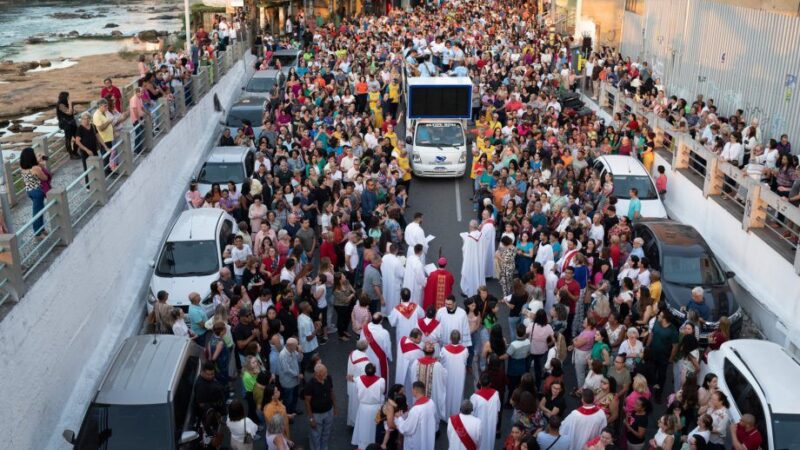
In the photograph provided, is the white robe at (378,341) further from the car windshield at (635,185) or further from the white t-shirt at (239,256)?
the car windshield at (635,185)

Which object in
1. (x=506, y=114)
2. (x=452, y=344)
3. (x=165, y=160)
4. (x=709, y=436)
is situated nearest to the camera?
(x=709, y=436)

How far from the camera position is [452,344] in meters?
9.94

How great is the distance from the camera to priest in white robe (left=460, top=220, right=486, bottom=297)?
13789mm

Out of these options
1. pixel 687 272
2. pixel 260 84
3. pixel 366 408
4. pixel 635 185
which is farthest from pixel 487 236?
pixel 260 84

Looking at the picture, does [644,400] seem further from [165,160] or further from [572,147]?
[165,160]

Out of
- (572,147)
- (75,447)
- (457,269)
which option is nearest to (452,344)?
(75,447)

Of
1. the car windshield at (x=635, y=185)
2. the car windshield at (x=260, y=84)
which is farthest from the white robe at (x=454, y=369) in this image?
the car windshield at (x=260, y=84)

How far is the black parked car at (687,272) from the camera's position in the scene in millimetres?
12500

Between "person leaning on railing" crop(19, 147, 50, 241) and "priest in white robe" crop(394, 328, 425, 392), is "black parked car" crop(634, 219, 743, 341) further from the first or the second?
"person leaning on railing" crop(19, 147, 50, 241)

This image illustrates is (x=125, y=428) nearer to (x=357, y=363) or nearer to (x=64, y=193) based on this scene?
(x=357, y=363)

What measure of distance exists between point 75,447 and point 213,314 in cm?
322

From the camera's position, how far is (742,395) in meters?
9.41

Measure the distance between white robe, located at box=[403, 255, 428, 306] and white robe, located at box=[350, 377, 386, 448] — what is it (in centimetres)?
318

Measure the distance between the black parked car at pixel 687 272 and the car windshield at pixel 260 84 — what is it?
16.2 meters
